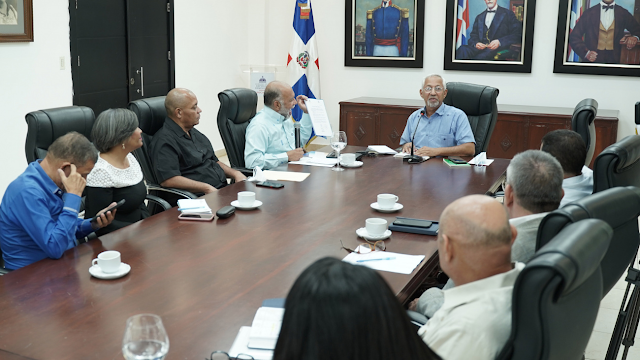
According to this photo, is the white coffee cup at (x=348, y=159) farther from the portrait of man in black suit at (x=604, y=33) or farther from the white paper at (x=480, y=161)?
the portrait of man in black suit at (x=604, y=33)

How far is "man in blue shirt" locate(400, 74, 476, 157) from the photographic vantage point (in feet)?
15.4

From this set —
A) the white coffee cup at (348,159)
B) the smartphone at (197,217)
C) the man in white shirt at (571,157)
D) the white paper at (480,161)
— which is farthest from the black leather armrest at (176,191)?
the man in white shirt at (571,157)

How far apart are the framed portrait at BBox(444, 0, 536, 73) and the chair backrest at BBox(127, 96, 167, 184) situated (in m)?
4.37

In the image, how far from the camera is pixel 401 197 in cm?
332

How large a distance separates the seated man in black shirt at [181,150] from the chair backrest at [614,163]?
2245mm

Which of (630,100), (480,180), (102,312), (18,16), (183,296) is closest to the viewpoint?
(102,312)

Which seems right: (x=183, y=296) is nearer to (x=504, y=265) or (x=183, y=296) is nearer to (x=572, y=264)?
(x=504, y=265)

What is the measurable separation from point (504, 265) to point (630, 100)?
5.94 m

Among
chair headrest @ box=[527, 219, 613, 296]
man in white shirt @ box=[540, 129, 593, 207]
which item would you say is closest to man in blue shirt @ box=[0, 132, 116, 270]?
chair headrest @ box=[527, 219, 613, 296]

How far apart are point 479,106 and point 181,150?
246 cm

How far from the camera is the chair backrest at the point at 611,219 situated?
1.73 metres

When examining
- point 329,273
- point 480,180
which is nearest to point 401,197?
point 480,180

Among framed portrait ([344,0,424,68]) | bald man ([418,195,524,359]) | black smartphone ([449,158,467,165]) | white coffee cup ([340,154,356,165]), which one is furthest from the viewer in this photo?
framed portrait ([344,0,424,68])

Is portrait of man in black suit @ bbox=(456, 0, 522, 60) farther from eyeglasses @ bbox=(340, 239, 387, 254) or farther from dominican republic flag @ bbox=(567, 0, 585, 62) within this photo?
eyeglasses @ bbox=(340, 239, 387, 254)
